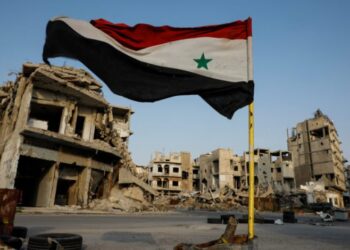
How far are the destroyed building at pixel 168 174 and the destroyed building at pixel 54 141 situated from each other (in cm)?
A: 4058

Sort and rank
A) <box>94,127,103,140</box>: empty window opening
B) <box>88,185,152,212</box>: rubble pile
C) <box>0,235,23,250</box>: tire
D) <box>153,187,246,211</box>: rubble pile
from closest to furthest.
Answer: <box>0,235,23,250</box>: tire → <box>88,185,152,212</box>: rubble pile → <box>94,127,103,140</box>: empty window opening → <box>153,187,246,211</box>: rubble pile

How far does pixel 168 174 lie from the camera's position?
6981 centimetres

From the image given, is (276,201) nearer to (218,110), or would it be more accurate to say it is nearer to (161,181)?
(161,181)

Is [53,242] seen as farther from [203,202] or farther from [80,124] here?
[203,202]

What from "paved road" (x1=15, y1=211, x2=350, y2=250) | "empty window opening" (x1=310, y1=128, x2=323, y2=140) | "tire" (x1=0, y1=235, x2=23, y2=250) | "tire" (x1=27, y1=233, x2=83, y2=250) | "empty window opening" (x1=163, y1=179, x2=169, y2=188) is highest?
"empty window opening" (x1=310, y1=128, x2=323, y2=140)

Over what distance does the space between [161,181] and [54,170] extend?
160 ft

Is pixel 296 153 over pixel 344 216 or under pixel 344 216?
over

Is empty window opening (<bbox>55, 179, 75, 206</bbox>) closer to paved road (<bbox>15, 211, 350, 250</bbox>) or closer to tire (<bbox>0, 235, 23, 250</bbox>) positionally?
paved road (<bbox>15, 211, 350, 250</bbox>)

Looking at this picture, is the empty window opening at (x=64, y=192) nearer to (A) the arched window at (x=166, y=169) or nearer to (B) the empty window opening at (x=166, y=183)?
(B) the empty window opening at (x=166, y=183)

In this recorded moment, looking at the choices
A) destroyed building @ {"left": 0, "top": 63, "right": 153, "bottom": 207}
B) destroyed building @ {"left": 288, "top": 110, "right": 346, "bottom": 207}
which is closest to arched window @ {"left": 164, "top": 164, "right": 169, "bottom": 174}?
destroyed building @ {"left": 288, "top": 110, "right": 346, "bottom": 207}

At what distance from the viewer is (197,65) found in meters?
4.93

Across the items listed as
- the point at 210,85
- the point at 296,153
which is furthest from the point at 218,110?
the point at 296,153

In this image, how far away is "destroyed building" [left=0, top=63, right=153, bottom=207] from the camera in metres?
21.3

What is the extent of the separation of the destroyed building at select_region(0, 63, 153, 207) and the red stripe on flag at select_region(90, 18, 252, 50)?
17605 mm
